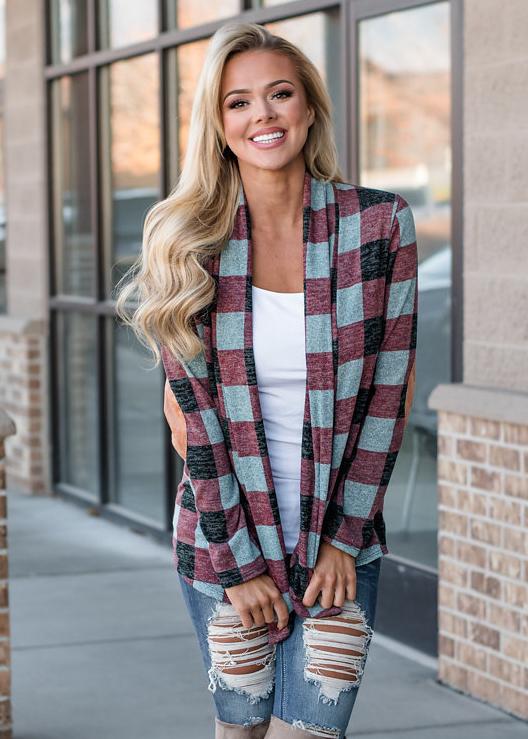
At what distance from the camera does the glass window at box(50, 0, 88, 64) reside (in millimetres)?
9023

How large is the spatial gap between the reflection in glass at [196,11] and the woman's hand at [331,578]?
4777mm

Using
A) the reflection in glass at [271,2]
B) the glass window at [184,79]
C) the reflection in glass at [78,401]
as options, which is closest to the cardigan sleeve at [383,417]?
the reflection in glass at [271,2]

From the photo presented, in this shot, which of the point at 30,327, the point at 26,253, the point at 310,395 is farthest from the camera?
the point at 26,253

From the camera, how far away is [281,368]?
9.25 ft

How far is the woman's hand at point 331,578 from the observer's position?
2.79m

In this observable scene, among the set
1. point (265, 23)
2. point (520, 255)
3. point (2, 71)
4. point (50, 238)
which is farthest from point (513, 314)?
point (2, 71)

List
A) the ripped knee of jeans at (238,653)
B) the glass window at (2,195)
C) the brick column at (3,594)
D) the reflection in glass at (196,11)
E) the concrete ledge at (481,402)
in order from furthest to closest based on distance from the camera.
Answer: the glass window at (2,195)
the reflection in glass at (196,11)
the concrete ledge at (481,402)
the brick column at (3,594)
the ripped knee of jeans at (238,653)

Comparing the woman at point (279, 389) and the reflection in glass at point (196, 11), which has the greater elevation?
the reflection in glass at point (196, 11)

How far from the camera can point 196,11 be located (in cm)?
759

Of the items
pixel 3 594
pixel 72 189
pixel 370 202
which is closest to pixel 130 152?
pixel 72 189

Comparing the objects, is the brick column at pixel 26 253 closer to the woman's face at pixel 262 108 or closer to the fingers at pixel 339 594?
the woman's face at pixel 262 108

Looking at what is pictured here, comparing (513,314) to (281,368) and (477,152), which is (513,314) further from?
(281,368)

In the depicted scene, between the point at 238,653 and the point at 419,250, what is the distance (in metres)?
3.12

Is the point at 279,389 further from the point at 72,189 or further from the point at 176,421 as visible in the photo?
the point at 72,189
